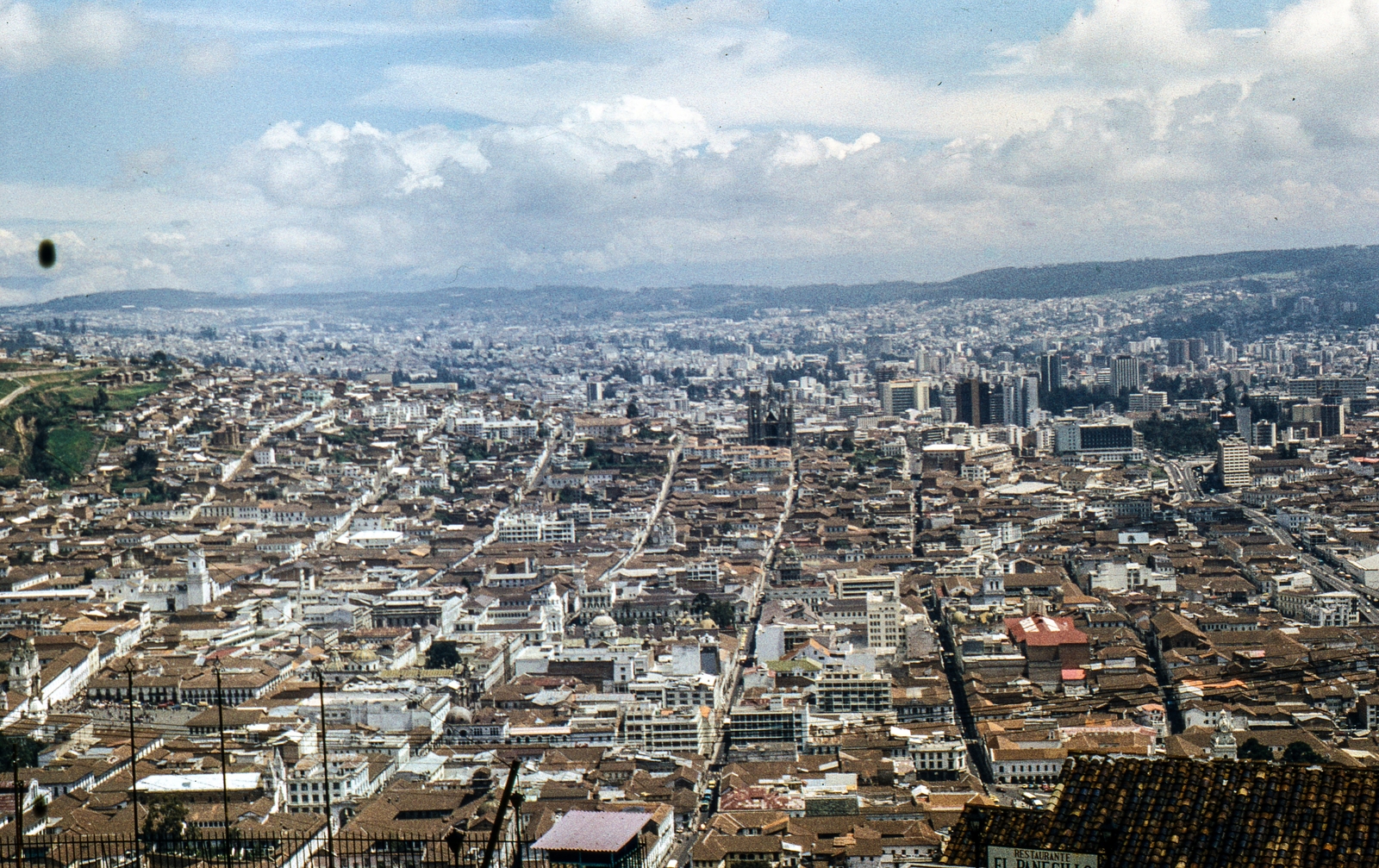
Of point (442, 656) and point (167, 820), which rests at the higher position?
point (167, 820)

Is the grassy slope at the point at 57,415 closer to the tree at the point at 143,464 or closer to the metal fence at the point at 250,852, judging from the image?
the tree at the point at 143,464

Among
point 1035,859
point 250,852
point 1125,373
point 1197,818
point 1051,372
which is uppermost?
point 1197,818

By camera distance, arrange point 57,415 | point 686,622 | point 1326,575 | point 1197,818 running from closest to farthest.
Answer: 1. point 1197,818
2. point 686,622
3. point 1326,575
4. point 57,415

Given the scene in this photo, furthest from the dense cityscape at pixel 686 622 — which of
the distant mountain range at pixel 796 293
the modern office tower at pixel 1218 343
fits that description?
the distant mountain range at pixel 796 293

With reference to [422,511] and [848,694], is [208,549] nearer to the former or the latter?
[422,511]

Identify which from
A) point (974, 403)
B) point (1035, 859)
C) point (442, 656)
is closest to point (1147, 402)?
point (974, 403)

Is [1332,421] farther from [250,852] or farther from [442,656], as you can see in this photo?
[250,852]

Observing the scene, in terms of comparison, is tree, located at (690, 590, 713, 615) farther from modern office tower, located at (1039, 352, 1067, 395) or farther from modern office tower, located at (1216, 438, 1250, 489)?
modern office tower, located at (1039, 352, 1067, 395)

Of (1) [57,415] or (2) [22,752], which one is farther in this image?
(1) [57,415]
